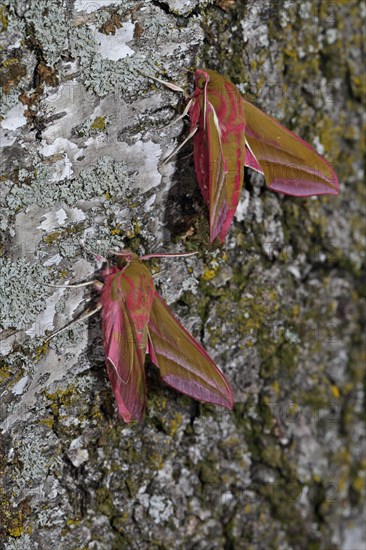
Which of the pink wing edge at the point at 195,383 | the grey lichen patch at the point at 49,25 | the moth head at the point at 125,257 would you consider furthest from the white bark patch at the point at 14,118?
the pink wing edge at the point at 195,383

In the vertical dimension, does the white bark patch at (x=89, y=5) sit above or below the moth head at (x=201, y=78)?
above

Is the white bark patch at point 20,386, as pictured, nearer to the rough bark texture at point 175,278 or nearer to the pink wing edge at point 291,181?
the rough bark texture at point 175,278

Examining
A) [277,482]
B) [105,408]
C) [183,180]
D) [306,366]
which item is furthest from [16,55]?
[277,482]

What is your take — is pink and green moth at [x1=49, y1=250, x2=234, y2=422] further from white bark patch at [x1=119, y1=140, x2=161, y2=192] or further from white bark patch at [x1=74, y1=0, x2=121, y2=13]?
white bark patch at [x1=74, y1=0, x2=121, y2=13]

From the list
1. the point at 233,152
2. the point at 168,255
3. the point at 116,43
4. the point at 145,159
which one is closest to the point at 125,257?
the point at 168,255

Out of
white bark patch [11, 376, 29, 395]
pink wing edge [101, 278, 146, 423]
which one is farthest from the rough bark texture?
pink wing edge [101, 278, 146, 423]

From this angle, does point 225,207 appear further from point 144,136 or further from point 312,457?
point 312,457
